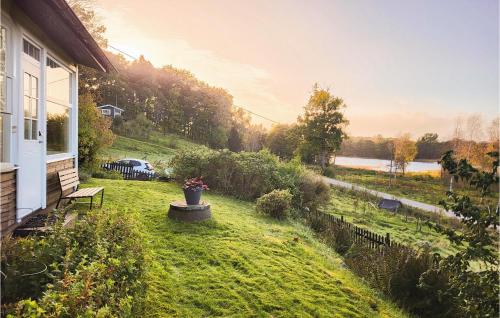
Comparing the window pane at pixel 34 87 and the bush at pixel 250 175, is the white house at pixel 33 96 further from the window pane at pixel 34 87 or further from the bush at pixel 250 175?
the bush at pixel 250 175

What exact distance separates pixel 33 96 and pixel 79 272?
3.77 meters

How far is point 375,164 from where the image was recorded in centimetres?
3872

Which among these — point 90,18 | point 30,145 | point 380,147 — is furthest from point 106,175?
point 380,147

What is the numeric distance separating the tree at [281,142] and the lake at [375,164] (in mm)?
6247

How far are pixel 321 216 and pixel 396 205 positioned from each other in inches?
377

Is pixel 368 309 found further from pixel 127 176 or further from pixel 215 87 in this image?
pixel 215 87

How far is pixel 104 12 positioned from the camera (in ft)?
63.0

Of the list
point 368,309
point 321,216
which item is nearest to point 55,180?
point 368,309

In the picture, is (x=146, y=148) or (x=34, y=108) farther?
(x=146, y=148)

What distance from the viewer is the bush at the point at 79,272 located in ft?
5.98

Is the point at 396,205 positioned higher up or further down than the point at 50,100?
further down

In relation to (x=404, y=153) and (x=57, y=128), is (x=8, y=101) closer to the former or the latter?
(x=57, y=128)

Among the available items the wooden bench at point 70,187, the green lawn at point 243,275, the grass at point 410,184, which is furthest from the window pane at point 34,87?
the grass at point 410,184

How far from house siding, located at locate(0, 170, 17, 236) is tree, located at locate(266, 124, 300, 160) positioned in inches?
1325
